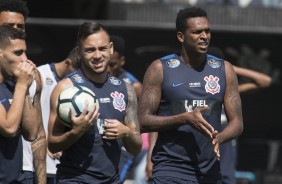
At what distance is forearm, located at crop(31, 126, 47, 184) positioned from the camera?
7.77 meters

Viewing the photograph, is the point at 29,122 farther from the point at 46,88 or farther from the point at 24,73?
the point at 46,88

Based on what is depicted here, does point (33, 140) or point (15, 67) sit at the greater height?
point (15, 67)

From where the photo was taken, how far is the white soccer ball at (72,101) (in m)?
7.78

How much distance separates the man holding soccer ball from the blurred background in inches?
206

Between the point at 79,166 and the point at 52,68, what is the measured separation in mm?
2011

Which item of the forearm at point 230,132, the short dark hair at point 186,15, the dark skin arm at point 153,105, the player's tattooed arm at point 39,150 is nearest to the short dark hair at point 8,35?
the player's tattooed arm at point 39,150

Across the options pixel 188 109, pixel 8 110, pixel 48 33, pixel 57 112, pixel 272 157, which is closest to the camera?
pixel 8 110

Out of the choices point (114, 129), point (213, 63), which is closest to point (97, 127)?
point (114, 129)

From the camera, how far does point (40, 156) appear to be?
25.8 ft

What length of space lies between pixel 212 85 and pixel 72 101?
1325 millimetres

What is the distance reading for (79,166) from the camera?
7.95 metres

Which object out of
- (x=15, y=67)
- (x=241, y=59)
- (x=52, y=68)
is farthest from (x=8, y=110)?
(x=241, y=59)

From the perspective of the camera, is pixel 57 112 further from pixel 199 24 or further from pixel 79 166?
pixel 199 24

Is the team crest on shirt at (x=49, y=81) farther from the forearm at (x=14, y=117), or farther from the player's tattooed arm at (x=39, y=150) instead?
the forearm at (x=14, y=117)
